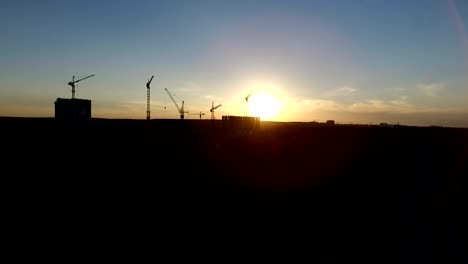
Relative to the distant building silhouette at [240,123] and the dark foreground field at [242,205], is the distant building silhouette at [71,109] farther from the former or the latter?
the dark foreground field at [242,205]

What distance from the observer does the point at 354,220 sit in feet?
58.1

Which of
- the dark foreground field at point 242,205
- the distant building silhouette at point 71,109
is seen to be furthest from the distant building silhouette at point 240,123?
the dark foreground field at point 242,205

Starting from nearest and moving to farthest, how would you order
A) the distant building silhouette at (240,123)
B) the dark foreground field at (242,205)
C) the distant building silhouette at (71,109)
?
the dark foreground field at (242,205) → the distant building silhouette at (71,109) → the distant building silhouette at (240,123)

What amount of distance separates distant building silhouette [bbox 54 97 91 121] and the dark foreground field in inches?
1673

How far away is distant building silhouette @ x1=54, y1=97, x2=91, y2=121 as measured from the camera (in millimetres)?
77375

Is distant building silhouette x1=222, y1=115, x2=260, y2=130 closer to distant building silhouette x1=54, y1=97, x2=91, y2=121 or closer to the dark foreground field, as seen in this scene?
distant building silhouette x1=54, y1=97, x2=91, y2=121

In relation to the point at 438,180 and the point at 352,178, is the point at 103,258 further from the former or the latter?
the point at 438,180

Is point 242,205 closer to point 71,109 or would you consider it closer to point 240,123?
point 240,123

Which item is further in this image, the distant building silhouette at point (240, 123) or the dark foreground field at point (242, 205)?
the distant building silhouette at point (240, 123)

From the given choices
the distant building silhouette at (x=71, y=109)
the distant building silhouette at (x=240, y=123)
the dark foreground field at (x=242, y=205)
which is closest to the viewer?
the dark foreground field at (x=242, y=205)

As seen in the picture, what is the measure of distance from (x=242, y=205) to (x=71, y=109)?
220 ft

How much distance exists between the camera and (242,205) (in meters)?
20.6

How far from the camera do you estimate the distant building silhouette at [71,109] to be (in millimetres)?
77375

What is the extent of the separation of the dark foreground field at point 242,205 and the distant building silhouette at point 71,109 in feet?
139
